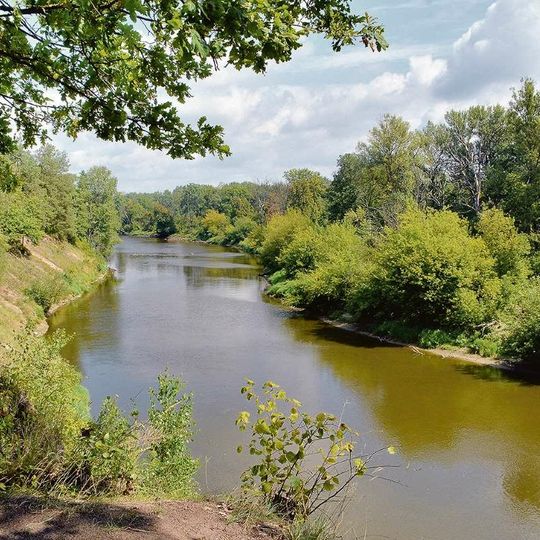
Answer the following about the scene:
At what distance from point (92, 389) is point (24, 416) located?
1303cm

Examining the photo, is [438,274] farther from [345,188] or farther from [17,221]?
[345,188]

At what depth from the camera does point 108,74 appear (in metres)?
5.43

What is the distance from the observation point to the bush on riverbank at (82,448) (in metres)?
6.39

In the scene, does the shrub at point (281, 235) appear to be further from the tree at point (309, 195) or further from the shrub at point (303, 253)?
the tree at point (309, 195)

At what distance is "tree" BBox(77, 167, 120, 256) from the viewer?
55156 mm

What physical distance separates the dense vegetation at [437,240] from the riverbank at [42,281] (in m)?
15.4

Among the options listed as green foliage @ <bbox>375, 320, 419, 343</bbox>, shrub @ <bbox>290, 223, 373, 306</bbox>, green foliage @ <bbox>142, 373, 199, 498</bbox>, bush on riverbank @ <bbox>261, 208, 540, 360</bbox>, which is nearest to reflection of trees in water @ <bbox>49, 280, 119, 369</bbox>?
shrub @ <bbox>290, 223, 373, 306</bbox>

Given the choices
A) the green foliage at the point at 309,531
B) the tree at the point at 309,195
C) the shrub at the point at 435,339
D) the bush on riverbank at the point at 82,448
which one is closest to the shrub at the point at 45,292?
the shrub at the point at 435,339

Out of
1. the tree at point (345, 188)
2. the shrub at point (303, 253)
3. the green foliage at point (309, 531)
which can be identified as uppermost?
the tree at point (345, 188)

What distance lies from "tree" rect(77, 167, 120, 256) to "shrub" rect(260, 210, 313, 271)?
16669 mm

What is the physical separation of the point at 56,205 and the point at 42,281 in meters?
14.0

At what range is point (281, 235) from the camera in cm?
5319

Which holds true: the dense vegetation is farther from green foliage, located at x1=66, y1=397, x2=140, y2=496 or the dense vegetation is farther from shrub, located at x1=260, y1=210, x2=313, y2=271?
green foliage, located at x1=66, y1=397, x2=140, y2=496

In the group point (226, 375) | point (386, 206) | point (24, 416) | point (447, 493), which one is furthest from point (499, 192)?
point (24, 416)
